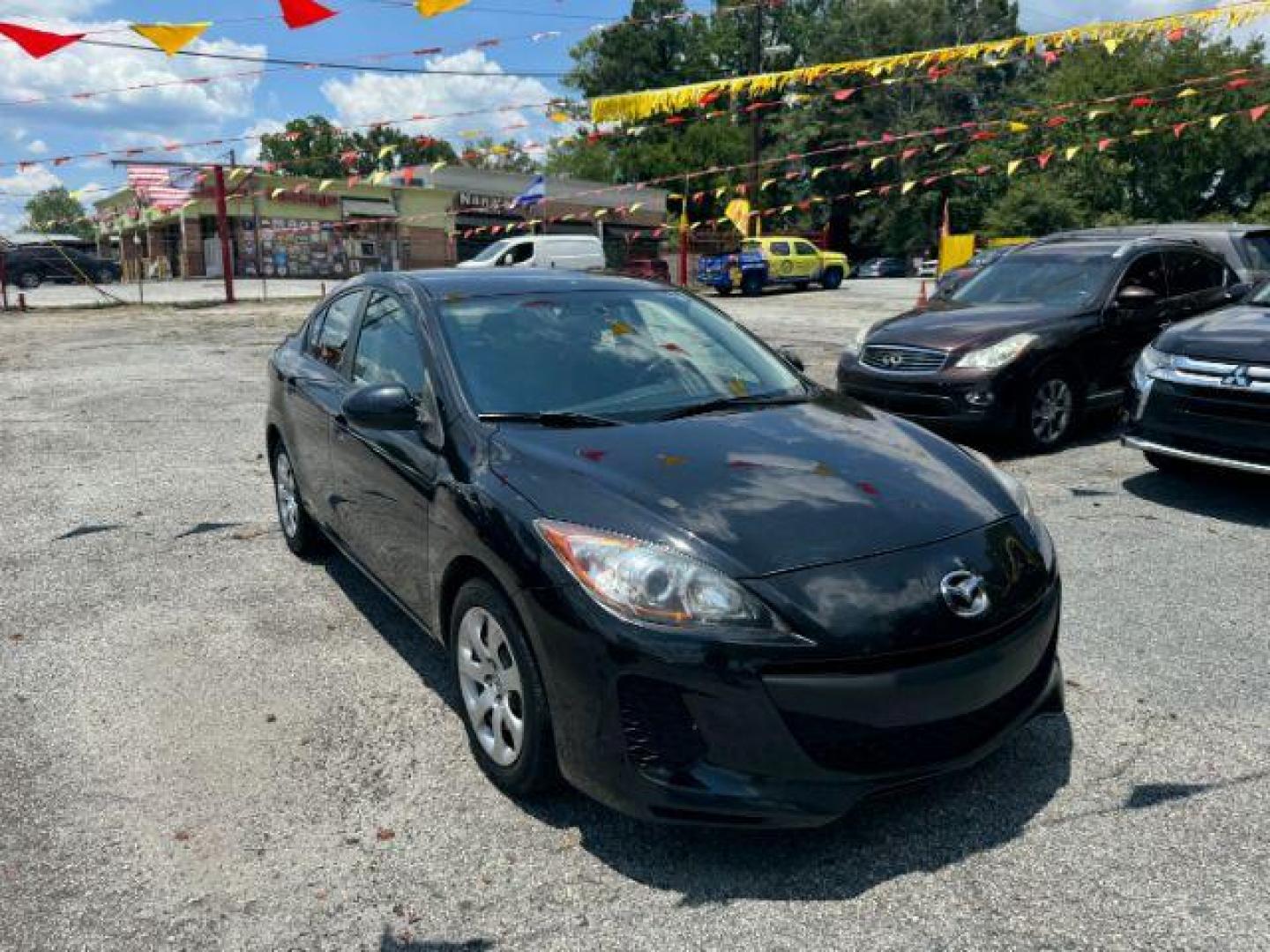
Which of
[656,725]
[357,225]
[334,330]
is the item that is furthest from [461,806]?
[357,225]

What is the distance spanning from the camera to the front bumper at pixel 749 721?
8.34 ft

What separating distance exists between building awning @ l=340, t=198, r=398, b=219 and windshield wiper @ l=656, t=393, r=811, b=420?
4483cm

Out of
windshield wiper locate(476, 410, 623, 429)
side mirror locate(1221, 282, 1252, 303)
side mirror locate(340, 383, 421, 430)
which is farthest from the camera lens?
side mirror locate(1221, 282, 1252, 303)

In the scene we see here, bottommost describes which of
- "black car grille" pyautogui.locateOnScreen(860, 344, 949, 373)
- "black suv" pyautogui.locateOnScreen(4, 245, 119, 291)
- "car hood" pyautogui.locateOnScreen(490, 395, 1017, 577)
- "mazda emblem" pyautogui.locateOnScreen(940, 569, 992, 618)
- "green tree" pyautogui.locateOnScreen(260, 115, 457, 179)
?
"mazda emblem" pyautogui.locateOnScreen(940, 569, 992, 618)

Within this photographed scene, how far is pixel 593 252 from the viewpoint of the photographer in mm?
29344

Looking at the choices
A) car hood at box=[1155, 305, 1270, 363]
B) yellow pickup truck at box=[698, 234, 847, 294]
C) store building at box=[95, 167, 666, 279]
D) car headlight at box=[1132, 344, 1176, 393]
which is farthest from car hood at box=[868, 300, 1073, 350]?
store building at box=[95, 167, 666, 279]

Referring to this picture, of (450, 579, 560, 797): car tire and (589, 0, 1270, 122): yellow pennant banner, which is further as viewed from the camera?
(589, 0, 1270, 122): yellow pennant banner

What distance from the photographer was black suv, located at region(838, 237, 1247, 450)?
7379 mm

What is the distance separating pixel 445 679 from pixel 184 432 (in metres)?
6.00

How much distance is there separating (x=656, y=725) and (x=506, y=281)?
235cm

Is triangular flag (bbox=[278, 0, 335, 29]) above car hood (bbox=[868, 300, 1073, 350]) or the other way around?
above

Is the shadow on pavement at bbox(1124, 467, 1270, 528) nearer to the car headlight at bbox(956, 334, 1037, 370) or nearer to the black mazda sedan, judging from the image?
the car headlight at bbox(956, 334, 1037, 370)

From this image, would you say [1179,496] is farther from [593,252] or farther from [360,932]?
[593,252]

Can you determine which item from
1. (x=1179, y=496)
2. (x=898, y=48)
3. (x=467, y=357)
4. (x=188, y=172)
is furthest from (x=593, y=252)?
(x=898, y=48)
